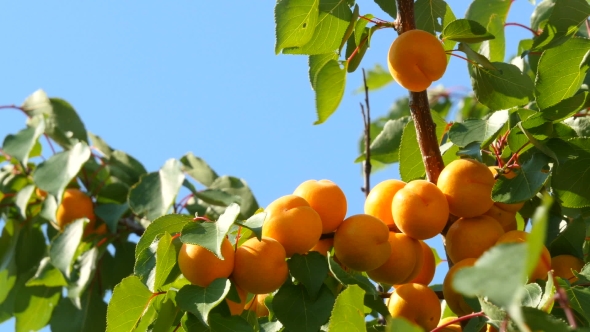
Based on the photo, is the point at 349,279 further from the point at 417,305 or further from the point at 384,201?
the point at 384,201

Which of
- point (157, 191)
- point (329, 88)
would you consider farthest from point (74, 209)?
point (329, 88)

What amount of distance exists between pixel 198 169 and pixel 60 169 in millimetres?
485

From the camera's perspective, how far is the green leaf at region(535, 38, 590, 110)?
145 centimetres

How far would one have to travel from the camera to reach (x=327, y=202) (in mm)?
1257

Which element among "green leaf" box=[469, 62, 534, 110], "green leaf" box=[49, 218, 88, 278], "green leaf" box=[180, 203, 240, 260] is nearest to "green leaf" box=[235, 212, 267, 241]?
"green leaf" box=[180, 203, 240, 260]

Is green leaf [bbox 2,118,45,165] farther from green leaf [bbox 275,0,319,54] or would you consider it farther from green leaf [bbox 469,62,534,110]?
green leaf [bbox 469,62,534,110]

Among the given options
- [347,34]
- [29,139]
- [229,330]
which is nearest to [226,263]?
[229,330]

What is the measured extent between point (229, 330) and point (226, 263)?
0.10 metres

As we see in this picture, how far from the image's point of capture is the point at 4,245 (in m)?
2.40

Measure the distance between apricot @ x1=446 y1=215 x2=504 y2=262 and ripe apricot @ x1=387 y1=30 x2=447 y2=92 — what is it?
27 cm

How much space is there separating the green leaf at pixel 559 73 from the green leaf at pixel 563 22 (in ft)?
0.07

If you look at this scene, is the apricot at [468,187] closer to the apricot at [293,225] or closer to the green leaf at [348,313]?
the apricot at [293,225]

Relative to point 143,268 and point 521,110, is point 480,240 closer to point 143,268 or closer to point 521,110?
point 521,110

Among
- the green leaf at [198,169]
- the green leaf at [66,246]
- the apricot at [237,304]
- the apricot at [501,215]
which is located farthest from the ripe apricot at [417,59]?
the green leaf at [198,169]
